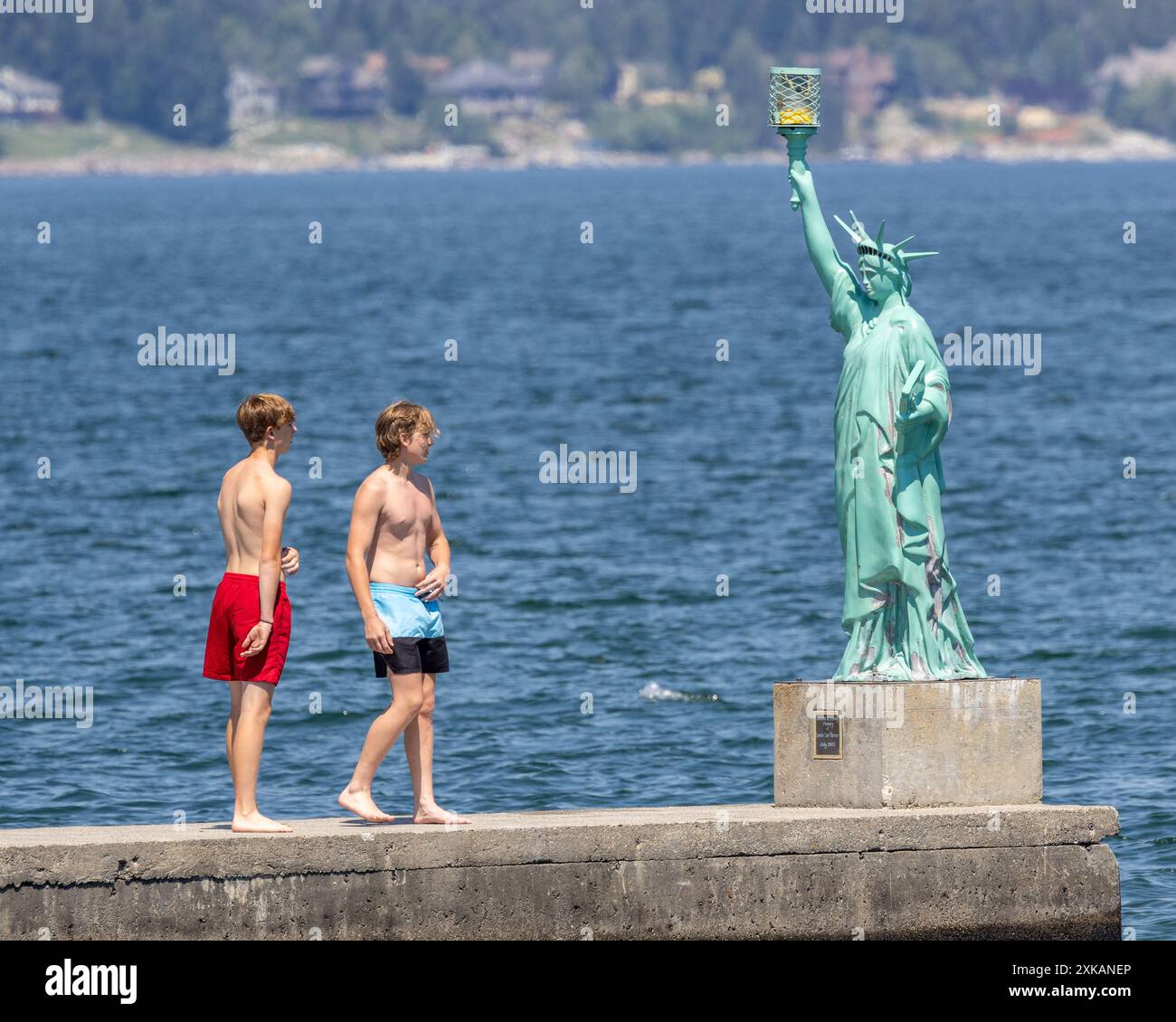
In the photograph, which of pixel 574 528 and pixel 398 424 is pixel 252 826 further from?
pixel 574 528

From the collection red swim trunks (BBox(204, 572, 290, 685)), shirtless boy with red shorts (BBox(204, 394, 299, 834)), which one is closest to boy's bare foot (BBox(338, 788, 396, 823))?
shirtless boy with red shorts (BBox(204, 394, 299, 834))

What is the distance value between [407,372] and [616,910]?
40471mm

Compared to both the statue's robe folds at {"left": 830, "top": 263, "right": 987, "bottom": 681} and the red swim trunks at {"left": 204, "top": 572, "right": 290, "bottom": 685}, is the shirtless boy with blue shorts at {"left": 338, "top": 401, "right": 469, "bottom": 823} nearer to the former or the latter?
the red swim trunks at {"left": 204, "top": 572, "right": 290, "bottom": 685}

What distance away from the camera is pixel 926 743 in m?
12.4

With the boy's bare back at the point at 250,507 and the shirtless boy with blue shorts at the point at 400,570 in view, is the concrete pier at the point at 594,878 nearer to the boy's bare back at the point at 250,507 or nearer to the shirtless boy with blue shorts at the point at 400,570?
the shirtless boy with blue shorts at the point at 400,570

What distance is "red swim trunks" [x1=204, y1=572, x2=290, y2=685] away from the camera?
1128cm

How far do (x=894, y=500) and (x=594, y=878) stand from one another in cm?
253

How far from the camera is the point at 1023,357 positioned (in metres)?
53.9

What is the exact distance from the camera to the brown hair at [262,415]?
11273 mm

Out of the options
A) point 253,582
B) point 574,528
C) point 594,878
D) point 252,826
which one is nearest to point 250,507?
point 253,582

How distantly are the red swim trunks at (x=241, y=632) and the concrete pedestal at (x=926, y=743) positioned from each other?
9.17ft
